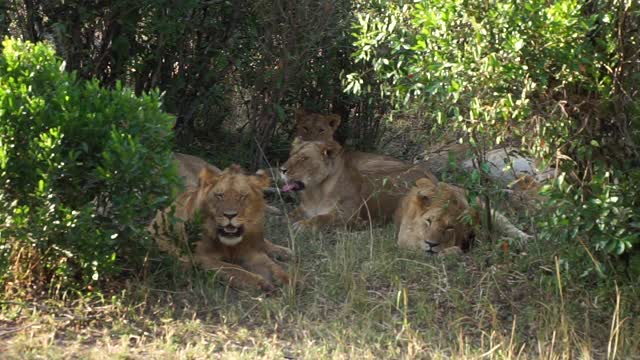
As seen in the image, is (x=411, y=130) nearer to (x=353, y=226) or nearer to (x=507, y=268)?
(x=353, y=226)

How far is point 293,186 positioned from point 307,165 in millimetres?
205

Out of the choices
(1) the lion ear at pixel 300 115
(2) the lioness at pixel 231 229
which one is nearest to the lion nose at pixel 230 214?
(2) the lioness at pixel 231 229

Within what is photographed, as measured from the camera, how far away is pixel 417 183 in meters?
7.84

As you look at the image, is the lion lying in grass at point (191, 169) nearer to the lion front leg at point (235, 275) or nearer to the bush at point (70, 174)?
the lion front leg at point (235, 275)

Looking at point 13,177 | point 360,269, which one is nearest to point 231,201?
point 360,269

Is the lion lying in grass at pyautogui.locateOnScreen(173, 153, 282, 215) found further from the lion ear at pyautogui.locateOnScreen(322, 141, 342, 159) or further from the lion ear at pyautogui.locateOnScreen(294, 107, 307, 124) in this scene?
the lion ear at pyautogui.locateOnScreen(294, 107, 307, 124)

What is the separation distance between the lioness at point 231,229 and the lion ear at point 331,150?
1.76 meters

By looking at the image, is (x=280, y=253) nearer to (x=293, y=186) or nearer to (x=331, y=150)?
(x=293, y=186)

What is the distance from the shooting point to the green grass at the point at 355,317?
5410 millimetres

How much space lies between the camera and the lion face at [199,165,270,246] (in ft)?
21.5

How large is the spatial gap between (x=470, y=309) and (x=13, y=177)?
2576mm

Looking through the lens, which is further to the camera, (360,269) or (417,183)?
(417,183)

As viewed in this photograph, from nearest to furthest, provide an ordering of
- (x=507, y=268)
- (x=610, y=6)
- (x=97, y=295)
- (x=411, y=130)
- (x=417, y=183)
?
(x=610, y=6), (x=97, y=295), (x=507, y=268), (x=417, y=183), (x=411, y=130)

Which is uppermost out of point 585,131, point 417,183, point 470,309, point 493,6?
point 493,6
